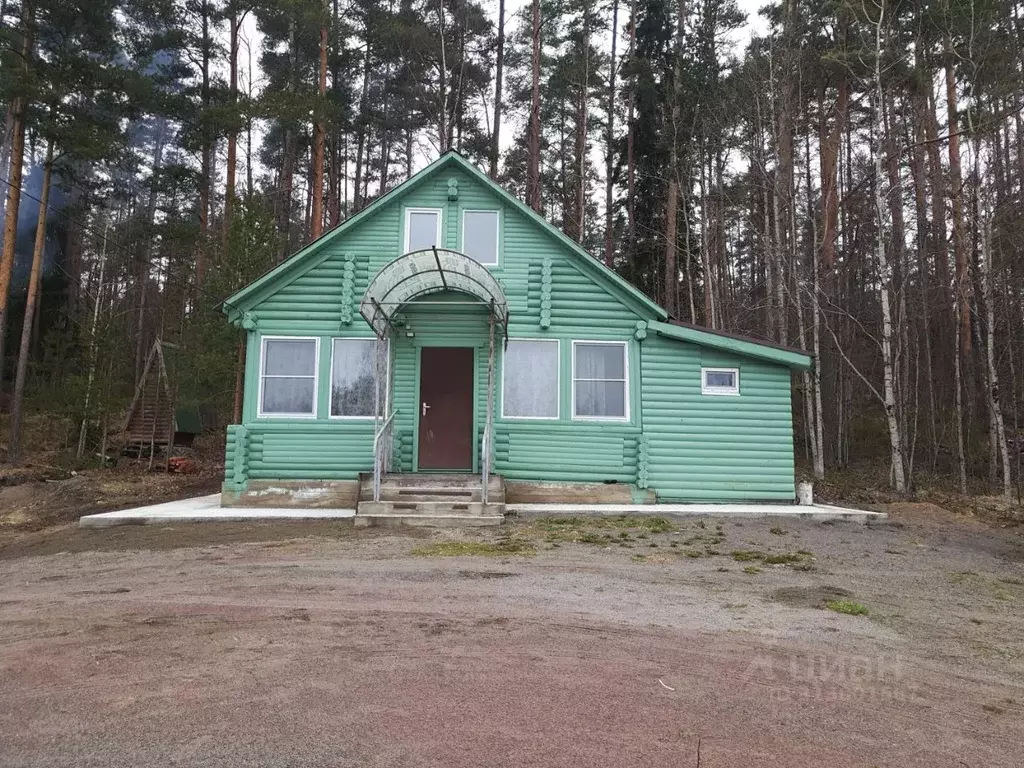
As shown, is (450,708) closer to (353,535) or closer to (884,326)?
(353,535)

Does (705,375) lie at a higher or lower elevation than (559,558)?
higher

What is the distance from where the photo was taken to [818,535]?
8.18 meters

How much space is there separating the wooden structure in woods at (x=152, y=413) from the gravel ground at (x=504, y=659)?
11.7 metres

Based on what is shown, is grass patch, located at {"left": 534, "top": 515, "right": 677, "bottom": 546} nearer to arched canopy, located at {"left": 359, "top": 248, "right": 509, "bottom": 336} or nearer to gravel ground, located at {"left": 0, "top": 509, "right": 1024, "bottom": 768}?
gravel ground, located at {"left": 0, "top": 509, "right": 1024, "bottom": 768}

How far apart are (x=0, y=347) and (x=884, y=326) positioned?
72.3 feet

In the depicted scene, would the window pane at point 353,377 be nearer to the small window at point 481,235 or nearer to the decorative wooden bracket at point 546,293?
the small window at point 481,235

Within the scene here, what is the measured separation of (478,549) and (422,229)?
6.09 m

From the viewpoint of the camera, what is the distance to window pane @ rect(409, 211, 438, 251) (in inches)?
425

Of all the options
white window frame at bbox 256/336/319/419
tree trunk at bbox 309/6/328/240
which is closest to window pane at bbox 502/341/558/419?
white window frame at bbox 256/336/319/419

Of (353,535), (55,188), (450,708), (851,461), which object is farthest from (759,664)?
(55,188)

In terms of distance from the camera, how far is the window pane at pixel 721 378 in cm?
1062

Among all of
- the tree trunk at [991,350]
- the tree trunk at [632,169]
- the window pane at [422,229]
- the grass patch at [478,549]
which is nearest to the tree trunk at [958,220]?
the tree trunk at [991,350]

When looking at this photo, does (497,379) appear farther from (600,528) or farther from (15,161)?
(15,161)

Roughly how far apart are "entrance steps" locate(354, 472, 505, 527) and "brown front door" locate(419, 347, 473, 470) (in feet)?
3.58
